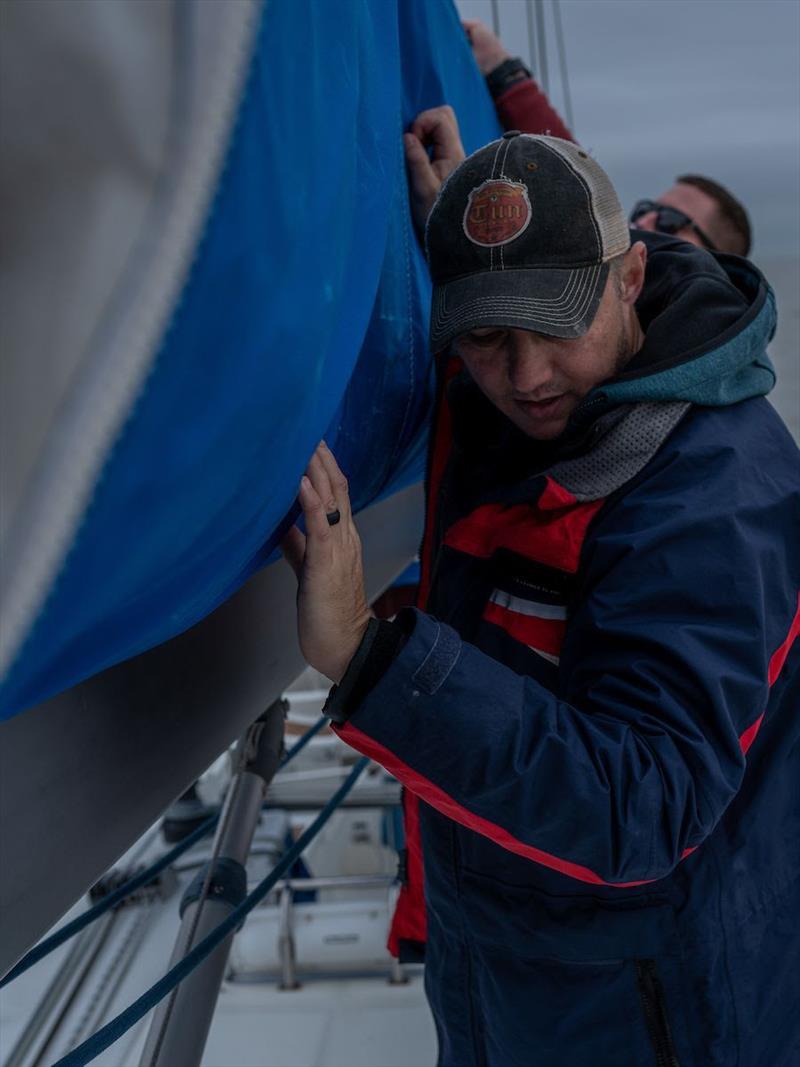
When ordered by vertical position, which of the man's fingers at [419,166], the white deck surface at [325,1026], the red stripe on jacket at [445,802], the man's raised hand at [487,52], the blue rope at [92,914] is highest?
the man's raised hand at [487,52]

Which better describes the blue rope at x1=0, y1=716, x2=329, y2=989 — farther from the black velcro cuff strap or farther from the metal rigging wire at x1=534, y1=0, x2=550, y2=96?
the metal rigging wire at x1=534, y1=0, x2=550, y2=96

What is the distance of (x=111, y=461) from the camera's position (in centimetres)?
43

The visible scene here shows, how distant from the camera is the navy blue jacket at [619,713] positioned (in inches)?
29.1

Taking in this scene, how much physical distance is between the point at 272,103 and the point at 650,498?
476 mm

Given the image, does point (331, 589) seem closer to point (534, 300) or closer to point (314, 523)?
point (314, 523)

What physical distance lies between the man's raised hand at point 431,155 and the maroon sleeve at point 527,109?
534 mm

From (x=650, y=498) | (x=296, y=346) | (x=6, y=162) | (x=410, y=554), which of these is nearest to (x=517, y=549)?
(x=650, y=498)

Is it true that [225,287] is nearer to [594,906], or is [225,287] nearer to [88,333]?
[88,333]

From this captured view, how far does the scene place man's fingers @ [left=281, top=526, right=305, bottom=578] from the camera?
78cm

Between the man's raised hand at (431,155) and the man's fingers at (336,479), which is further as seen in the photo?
the man's raised hand at (431,155)

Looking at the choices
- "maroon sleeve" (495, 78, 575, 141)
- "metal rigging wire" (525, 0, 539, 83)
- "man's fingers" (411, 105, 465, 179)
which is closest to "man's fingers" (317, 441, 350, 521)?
"man's fingers" (411, 105, 465, 179)

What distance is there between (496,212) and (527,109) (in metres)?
0.79

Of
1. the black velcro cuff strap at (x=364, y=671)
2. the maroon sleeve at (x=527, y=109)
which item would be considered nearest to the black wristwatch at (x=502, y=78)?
the maroon sleeve at (x=527, y=109)

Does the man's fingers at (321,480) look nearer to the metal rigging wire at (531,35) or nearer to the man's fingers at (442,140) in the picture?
the man's fingers at (442,140)
